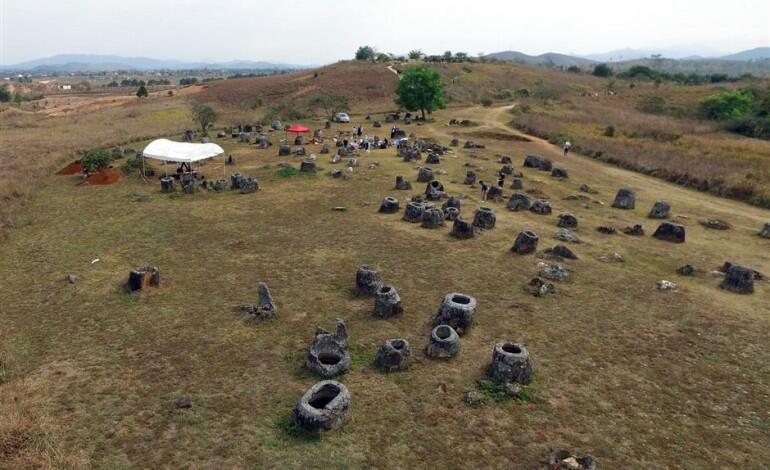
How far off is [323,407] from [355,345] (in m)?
2.79

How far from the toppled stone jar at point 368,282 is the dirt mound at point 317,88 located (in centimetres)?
6082

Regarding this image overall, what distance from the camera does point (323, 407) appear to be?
10336mm

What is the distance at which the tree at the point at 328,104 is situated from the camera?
2467 inches

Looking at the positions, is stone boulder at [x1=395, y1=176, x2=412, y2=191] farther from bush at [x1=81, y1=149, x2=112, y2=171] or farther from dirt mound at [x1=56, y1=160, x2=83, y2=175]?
dirt mound at [x1=56, y1=160, x2=83, y2=175]

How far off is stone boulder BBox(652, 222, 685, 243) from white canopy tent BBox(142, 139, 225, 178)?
23779 millimetres

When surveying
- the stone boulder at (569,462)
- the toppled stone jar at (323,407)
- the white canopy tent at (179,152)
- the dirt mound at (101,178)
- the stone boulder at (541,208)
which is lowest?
the stone boulder at (569,462)

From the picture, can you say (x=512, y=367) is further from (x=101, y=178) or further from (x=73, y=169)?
(x=73, y=169)

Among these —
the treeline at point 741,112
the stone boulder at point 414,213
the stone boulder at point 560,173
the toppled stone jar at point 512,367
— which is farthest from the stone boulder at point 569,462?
the treeline at point 741,112

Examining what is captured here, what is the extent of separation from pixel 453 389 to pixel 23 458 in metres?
8.38

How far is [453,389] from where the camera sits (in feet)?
37.2

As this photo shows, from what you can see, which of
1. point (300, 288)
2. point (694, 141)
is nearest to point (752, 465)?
point (300, 288)

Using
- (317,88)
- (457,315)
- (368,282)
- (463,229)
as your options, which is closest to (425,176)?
(463,229)

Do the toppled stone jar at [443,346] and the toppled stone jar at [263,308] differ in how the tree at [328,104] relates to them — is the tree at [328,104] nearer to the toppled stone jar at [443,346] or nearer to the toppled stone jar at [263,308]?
the toppled stone jar at [263,308]

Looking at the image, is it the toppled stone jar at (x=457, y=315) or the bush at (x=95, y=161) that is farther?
the bush at (x=95, y=161)
